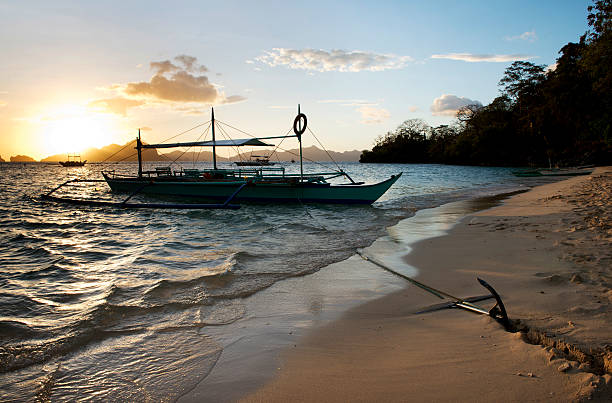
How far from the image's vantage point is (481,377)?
2.47 metres

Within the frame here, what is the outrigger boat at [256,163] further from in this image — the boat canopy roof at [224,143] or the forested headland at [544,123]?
the forested headland at [544,123]

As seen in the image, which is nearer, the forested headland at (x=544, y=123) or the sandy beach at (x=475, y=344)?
the sandy beach at (x=475, y=344)

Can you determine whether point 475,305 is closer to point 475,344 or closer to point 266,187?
point 475,344

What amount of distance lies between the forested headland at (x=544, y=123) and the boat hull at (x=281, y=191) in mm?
20411

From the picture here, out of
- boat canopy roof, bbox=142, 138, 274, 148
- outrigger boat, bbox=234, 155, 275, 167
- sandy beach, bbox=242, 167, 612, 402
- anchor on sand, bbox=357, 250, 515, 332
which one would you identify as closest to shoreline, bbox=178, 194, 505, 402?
sandy beach, bbox=242, 167, 612, 402

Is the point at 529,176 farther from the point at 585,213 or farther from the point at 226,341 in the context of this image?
the point at 226,341

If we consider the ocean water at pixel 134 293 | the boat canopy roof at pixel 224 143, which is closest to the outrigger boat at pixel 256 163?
the boat canopy roof at pixel 224 143

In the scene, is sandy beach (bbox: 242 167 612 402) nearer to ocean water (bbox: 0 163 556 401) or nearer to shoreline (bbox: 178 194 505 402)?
shoreline (bbox: 178 194 505 402)

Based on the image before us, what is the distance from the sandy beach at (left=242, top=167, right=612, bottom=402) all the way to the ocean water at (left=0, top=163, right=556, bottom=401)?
108 centimetres

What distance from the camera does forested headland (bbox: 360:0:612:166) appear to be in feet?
82.3

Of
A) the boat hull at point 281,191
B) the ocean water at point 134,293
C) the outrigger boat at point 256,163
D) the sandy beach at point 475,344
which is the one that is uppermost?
the outrigger boat at point 256,163

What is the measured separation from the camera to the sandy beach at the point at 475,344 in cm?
236

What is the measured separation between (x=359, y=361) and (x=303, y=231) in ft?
24.4

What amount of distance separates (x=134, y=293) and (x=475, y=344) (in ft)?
15.1
